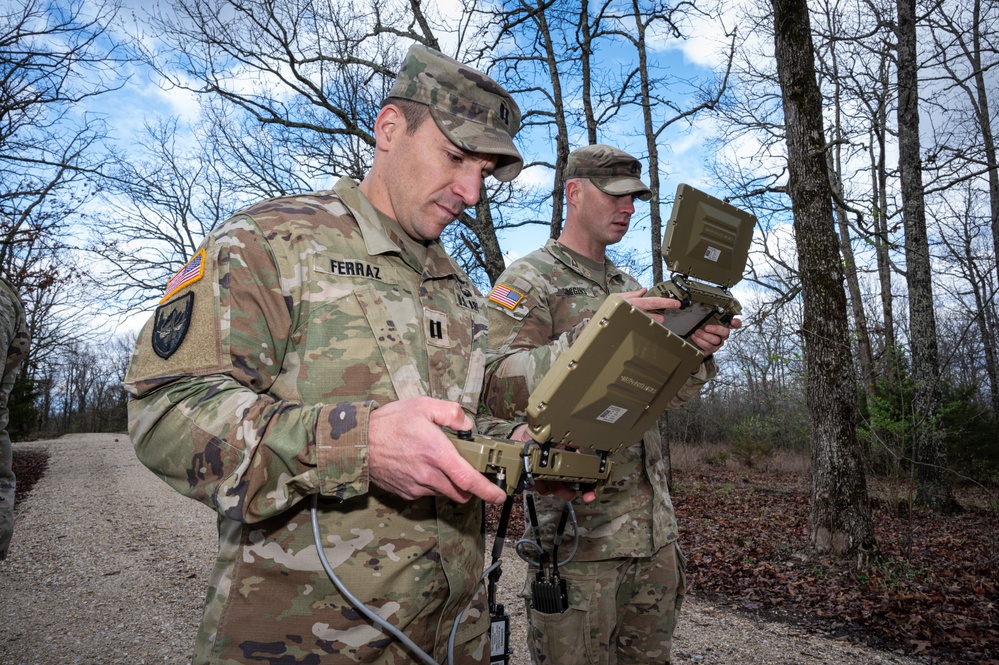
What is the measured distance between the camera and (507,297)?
2869mm

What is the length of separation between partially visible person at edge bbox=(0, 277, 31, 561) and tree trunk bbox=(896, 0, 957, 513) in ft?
36.8

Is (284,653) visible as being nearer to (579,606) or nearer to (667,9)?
(579,606)

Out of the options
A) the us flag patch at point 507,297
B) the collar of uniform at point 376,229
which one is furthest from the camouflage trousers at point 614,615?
the collar of uniform at point 376,229

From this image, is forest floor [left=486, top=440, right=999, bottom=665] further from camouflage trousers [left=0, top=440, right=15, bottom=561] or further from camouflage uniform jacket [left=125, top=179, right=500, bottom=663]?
camouflage trousers [left=0, top=440, right=15, bottom=561]

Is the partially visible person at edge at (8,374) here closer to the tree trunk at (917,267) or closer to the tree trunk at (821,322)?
the tree trunk at (821,322)

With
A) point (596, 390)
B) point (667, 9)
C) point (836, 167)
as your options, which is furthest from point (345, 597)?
point (836, 167)

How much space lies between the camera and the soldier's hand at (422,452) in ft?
3.98

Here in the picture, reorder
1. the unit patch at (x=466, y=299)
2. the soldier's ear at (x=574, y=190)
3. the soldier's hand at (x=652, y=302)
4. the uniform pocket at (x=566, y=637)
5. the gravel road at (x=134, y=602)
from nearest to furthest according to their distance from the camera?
the unit patch at (x=466, y=299)
the soldier's hand at (x=652, y=302)
the uniform pocket at (x=566, y=637)
the soldier's ear at (x=574, y=190)
the gravel road at (x=134, y=602)

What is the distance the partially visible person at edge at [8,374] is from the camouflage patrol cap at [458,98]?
2.79 metres

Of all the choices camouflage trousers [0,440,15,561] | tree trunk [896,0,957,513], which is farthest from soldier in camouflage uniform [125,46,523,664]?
tree trunk [896,0,957,513]

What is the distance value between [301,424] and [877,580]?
637cm

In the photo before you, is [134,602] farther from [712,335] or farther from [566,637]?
[712,335]

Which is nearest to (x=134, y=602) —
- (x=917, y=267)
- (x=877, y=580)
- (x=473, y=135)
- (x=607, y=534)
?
(x=607, y=534)

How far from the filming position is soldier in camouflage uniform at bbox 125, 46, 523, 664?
1.26 m
